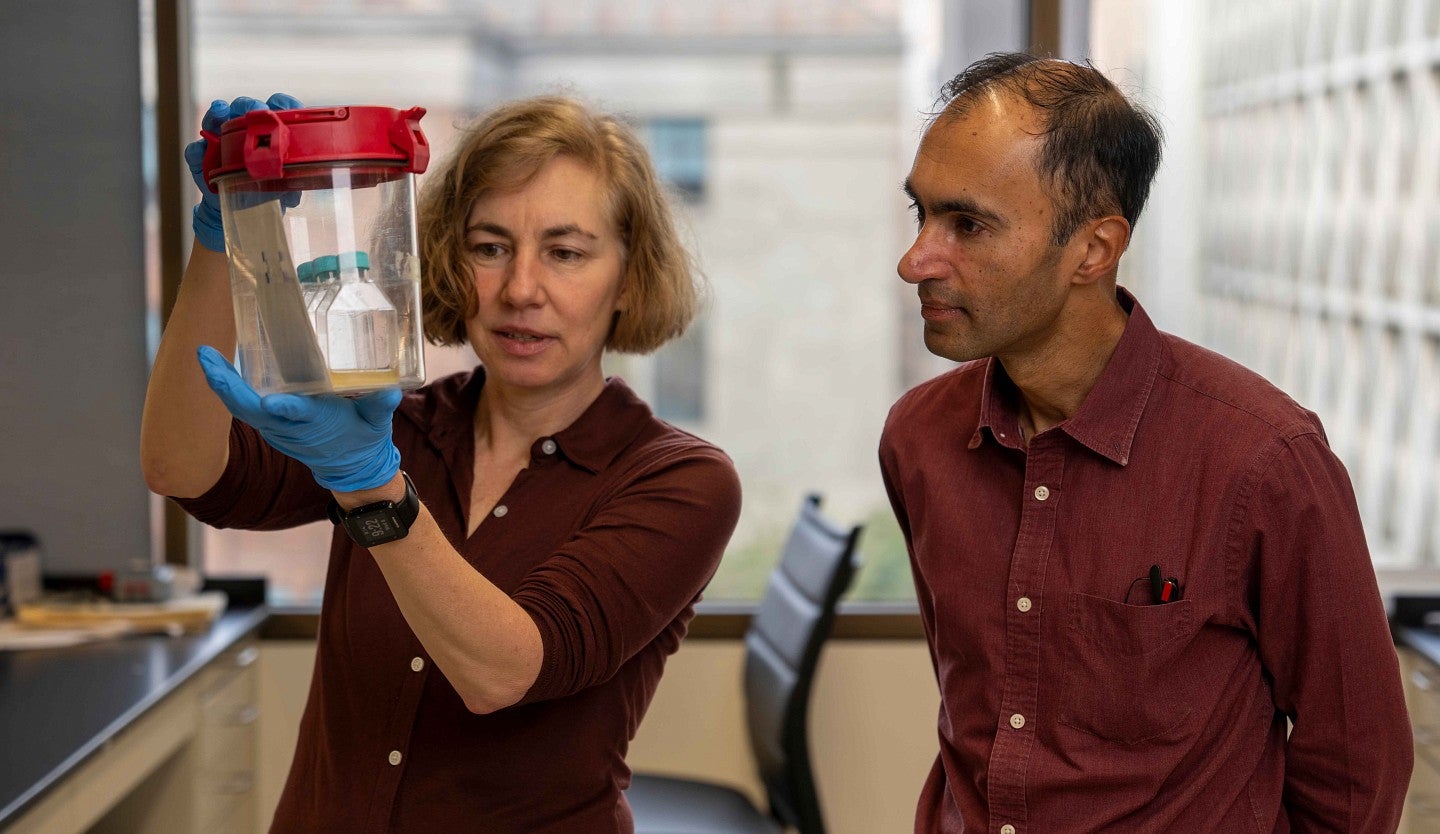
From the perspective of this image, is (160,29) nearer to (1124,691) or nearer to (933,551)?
(933,551)

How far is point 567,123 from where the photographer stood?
1.41m

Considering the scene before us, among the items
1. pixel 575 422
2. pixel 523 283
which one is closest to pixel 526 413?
pixel 575 422

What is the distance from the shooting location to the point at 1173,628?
48.9 inches

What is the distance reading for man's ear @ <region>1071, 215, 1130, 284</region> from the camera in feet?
4.23

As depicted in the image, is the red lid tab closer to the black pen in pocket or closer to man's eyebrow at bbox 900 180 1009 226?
man's eyebrow at bbox 900 180 1009 226

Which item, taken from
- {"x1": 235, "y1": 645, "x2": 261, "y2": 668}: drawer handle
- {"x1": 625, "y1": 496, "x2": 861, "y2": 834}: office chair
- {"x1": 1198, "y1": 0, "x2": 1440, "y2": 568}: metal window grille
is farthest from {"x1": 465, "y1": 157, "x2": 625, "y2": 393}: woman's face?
{"x1": 1198, "y1": 0, "x2": 1440, "y2": 568}: metal window grille

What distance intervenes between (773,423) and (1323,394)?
1.14m

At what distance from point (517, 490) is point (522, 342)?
0.48ft

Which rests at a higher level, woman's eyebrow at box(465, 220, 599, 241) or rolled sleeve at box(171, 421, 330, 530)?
woman's eyebrow at box(465, 220, 599, 241)

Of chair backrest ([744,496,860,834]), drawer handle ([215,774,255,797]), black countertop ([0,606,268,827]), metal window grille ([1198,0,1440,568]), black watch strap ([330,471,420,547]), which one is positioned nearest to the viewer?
black watch strap ([330,471,420,547])

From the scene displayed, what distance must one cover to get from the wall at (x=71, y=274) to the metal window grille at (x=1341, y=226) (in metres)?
2.20

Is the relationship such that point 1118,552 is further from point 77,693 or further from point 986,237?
point 77,693

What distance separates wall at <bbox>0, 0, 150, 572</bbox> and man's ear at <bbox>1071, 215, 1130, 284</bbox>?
207cm

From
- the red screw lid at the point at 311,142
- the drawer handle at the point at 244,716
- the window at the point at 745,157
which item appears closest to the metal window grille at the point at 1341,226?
the window at the point at 745,157
